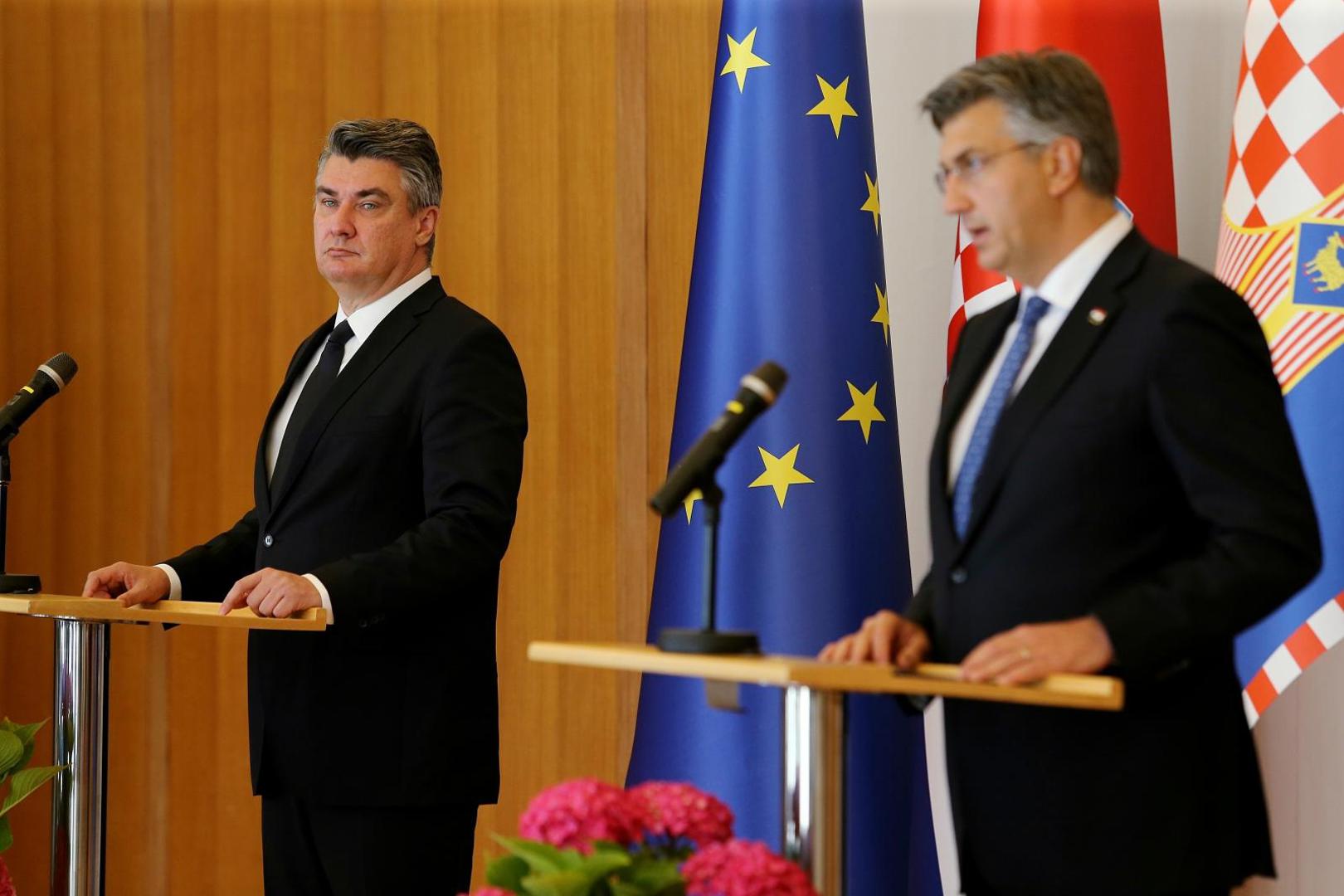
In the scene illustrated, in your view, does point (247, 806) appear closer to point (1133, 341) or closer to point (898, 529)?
point (898, 529)

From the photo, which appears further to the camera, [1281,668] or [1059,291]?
[1281,668]

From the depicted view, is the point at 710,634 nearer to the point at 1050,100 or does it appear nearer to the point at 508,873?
the point at 508,873

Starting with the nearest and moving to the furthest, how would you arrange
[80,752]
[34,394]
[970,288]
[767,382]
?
[767,382] → [80,752] → [34,394] → [970,288]

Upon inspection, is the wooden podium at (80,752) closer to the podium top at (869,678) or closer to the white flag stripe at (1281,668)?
the podium top at (869,678)

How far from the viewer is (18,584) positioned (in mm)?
2676

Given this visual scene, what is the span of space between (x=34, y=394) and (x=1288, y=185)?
233 centimetres

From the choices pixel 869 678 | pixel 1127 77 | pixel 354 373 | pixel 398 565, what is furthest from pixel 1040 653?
pixel 1127 77

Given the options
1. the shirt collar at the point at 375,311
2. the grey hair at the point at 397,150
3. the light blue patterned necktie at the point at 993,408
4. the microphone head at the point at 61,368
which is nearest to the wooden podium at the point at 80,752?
the microphone head at the point at 61,368

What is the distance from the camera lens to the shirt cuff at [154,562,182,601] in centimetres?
273

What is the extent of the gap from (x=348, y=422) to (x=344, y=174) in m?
0.47

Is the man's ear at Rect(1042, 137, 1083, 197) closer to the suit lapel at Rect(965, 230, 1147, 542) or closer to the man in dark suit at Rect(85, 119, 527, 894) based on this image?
the suit lapel at Rect(965, 230, 1147, 542)

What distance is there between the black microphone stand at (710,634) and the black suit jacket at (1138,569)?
30 cm

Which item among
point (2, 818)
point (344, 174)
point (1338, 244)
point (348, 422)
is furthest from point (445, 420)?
point (1338, 244)

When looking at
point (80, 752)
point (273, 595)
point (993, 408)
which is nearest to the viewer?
point (993, 408)
